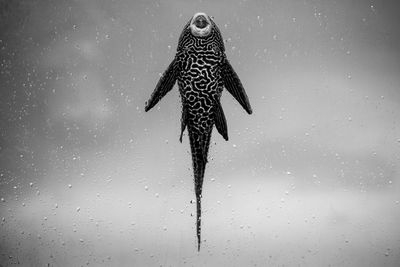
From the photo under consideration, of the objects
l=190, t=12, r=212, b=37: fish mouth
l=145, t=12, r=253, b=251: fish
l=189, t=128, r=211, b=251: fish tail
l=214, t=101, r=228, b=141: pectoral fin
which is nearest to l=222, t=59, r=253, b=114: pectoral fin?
l=145, t=12, r=253, b=251: fish

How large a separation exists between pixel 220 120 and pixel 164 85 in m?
0.97

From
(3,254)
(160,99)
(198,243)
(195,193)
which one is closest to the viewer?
(198,243)

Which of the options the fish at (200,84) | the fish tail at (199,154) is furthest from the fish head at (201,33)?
the fish tail at (199,154)

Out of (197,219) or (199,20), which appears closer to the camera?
(197,219)

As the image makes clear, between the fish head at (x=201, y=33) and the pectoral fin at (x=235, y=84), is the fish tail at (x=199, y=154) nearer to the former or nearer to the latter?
the pectoral fin at (x=235, y=84)

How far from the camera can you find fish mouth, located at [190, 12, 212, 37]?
6.46 m

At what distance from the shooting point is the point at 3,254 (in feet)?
414

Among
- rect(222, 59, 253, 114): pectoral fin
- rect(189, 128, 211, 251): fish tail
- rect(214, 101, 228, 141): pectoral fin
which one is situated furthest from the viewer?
rect(222, 59, 253, 114): pectoral fin

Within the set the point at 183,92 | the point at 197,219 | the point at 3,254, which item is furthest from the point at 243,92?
the point at 3,254

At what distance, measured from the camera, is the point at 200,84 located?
21.5 feet

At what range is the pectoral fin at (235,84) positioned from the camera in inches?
263

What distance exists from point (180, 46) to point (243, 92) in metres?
1.18

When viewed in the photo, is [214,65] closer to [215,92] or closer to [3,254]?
[215,92]

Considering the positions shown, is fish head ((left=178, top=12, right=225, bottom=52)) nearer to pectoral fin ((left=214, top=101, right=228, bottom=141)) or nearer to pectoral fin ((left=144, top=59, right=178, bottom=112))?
pectoral fin ((left=144, top=59, right=178, bottom=112))
